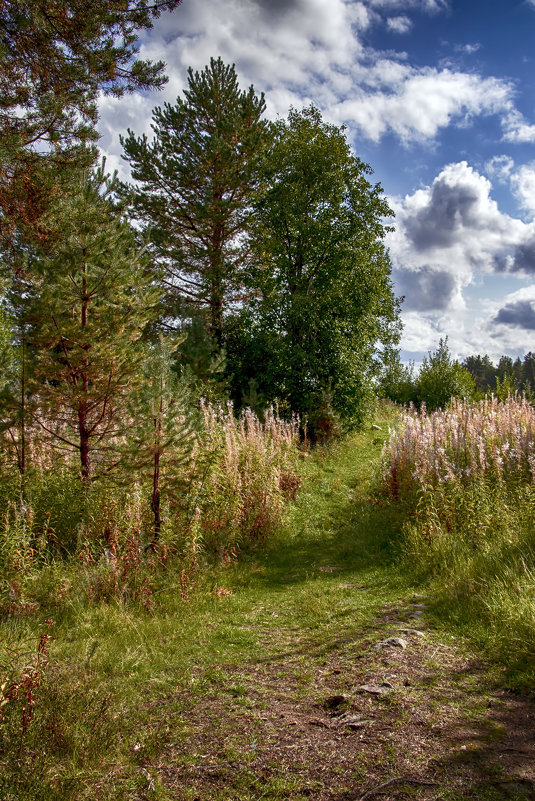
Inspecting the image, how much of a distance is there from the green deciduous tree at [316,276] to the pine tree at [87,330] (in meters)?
8.35

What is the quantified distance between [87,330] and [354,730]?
5.13 m

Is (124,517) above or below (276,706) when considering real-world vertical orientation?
above

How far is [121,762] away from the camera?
2.53 m

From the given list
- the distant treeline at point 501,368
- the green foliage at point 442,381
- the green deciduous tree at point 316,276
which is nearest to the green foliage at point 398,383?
the green foliage at point 442,381

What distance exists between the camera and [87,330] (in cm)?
621

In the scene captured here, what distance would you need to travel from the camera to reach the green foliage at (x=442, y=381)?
68.1ft

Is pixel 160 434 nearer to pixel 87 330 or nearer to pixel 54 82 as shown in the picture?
pixel 87 330

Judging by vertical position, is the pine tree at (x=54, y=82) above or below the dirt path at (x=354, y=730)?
above

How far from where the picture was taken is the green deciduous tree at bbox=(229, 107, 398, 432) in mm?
14820

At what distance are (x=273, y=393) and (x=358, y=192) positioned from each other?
A: 6670 millimetres

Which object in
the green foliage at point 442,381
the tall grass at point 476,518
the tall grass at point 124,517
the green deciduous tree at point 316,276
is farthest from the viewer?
the green foliage at point 442,381

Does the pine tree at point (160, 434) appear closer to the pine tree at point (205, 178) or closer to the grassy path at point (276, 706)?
the grassy path at point (276, 706)

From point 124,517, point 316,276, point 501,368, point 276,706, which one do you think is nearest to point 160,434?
point 124,517

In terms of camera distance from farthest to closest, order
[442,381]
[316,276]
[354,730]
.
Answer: [442,381], [316,276], [354,730]
